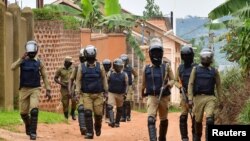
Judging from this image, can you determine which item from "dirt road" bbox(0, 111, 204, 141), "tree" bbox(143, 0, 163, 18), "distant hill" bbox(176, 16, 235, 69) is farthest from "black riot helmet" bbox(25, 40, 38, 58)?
"tree" bbox(143, 0, 163, 18)

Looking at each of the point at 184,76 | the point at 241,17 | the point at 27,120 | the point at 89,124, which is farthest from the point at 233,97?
the point at 27,120

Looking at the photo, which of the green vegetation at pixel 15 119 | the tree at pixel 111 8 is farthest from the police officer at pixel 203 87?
the tree at pixel 111 8

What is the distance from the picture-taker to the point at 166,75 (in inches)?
613

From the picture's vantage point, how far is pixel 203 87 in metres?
15.4

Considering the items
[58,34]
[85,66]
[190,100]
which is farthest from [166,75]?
[58,34]

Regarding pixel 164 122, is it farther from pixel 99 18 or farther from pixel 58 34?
pixel 99 18

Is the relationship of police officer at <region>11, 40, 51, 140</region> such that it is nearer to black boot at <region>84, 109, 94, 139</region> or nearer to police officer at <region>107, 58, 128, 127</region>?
black boot at <region>84, 109, 94, 139</region>

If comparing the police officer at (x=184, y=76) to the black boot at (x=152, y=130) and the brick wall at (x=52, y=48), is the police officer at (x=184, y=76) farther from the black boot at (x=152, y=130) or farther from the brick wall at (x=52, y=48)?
the brick wall at (x=52, y=48)

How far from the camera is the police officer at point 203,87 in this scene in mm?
15367

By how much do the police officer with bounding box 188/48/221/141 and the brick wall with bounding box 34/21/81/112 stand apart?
1110 centimetres

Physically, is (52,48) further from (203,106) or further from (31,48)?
(203,106)

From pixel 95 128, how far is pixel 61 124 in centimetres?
358

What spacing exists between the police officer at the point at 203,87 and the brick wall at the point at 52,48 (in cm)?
1110

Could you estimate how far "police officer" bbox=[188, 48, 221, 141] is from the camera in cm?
1537
